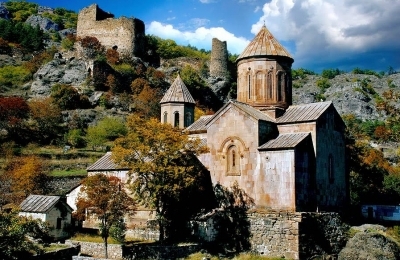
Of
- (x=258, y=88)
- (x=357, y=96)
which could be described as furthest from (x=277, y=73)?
(x=357, y=96)

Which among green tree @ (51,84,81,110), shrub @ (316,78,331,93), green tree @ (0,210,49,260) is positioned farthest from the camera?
shrub @ (316,78,331,93)

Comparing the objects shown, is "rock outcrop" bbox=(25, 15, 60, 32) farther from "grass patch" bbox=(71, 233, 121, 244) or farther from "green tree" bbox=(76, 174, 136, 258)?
"green tree" bbox=(76, 174, 136, 258)

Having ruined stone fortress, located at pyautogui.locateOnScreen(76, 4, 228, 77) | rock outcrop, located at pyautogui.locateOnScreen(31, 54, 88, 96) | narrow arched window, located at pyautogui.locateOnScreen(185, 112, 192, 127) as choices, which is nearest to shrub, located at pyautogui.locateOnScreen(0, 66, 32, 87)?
rock outcrop, located at pyautogui.locateOnScreen(31, 54, 88, 96)

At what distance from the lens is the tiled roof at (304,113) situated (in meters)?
15.6

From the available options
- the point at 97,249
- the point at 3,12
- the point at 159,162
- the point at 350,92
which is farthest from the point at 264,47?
the point at 3,12

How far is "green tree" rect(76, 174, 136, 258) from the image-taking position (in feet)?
46.1

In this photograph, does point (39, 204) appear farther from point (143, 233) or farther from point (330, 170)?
point (330, 170)

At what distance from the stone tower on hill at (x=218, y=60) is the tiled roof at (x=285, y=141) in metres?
31.2

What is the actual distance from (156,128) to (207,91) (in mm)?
29636

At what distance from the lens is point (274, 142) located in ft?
50.3

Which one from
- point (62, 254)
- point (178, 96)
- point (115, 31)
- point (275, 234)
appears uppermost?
Result: point (115, 31)

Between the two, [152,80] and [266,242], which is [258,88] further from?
[152,80]

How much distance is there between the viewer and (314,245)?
14.1 m

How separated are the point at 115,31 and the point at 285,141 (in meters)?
32.7
